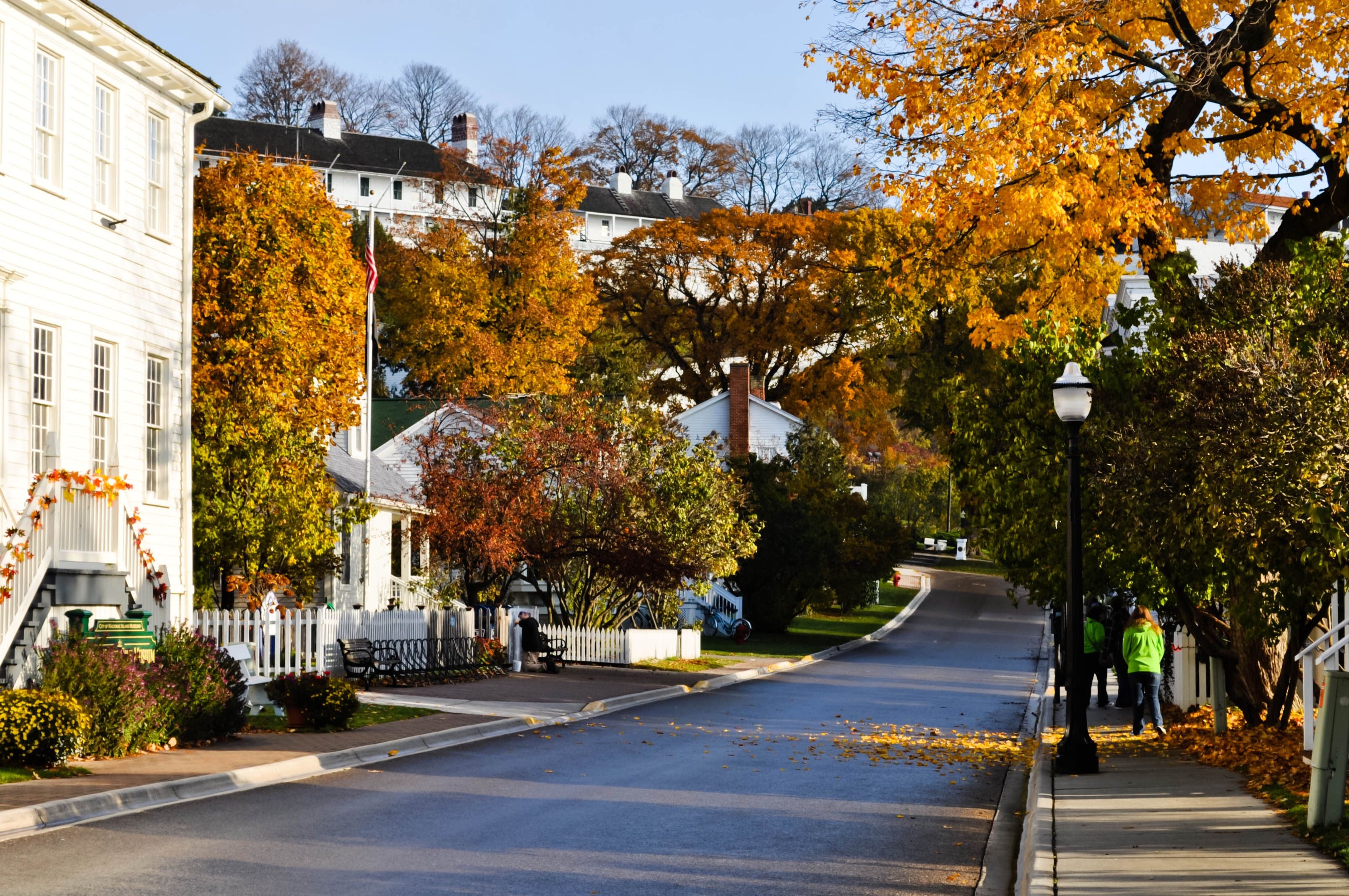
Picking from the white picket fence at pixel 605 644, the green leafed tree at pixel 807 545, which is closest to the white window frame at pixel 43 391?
the white picket fence at pixel 605 644

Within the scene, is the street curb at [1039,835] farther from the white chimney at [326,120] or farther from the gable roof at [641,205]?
the gable roof at [641,205]

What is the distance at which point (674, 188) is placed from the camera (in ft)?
353

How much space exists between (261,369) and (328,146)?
205 feet

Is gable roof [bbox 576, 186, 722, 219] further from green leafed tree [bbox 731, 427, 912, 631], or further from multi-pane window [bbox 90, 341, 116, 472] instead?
multi-pane window [bbox 90, 341, 116, 472]

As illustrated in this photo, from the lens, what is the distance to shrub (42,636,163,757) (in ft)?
51.2

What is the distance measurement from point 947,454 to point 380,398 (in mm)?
39395

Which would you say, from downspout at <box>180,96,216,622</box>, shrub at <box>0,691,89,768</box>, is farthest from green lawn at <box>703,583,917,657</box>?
shrub at <box>0,691,89,768</box>

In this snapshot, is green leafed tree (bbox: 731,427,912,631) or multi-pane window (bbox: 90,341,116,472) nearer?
multi-pane window (bbox: 90,341,116,472)

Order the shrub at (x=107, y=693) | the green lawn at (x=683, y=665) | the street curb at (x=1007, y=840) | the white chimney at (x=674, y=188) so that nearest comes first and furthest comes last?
the street curb at (x=1007, y=840) < the shrub at (x=107, y=693) < the green lawn at (x=683, y=665) < the white chimney at (x=674, y=188)

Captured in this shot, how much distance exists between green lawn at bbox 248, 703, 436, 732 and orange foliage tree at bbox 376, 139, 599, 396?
3703 centimetres

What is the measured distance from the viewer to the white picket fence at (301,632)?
83.8 feet

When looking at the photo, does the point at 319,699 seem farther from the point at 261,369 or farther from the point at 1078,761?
the point at 261,369

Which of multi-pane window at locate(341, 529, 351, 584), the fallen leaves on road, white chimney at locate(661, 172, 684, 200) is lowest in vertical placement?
the fallen leaves on road

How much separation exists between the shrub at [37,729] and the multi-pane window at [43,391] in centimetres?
622
